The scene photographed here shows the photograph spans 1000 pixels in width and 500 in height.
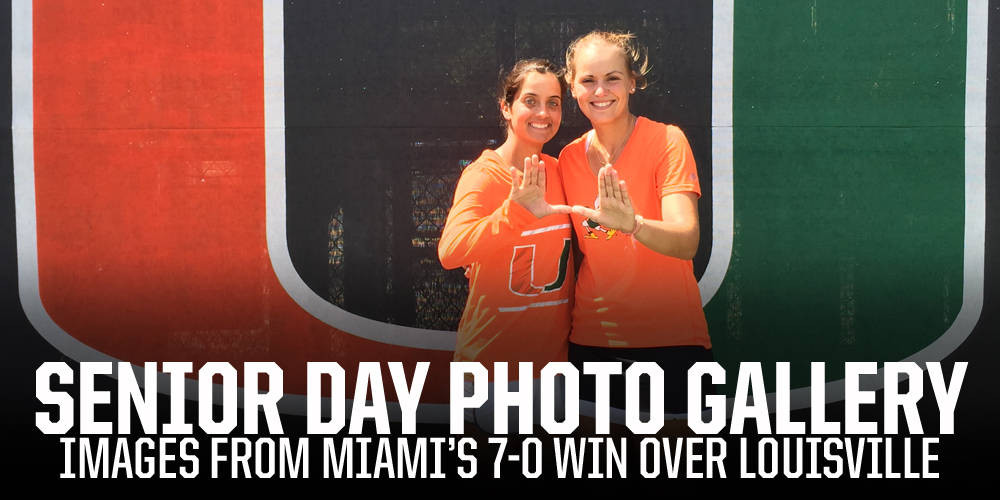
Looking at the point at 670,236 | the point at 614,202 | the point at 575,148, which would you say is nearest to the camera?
the point at 614,202

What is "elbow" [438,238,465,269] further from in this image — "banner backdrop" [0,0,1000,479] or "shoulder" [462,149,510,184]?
"shoulder" [462,149,510,184]

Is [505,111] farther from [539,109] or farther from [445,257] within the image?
[445,257]

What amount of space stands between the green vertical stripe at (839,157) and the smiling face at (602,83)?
34cm

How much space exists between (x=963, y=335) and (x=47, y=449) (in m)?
2.70

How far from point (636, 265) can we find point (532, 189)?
1.26ft

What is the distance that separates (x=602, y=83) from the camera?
8.45ft

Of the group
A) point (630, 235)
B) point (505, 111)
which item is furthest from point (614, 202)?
point (505, 111)

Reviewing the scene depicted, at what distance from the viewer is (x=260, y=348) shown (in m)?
2.68

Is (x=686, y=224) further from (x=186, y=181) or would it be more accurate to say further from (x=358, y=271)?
(x=186, y=181)

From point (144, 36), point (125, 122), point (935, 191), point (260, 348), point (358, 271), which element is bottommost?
point (260, 348)

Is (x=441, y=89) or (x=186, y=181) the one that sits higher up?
(x=441, y=89)

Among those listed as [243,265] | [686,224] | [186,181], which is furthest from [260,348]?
[686,224]

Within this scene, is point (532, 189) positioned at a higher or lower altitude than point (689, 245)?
higher

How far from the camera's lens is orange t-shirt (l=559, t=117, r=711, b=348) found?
8.31 ft
